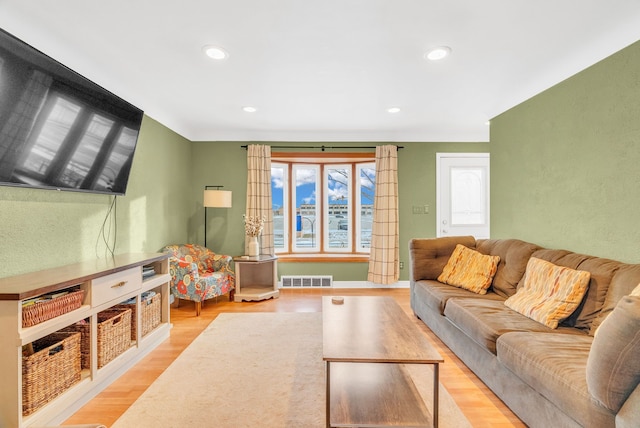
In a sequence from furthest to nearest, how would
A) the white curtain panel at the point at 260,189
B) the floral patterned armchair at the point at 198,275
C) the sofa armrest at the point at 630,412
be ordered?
1. the white curtain panel at the point at 260,189
2. the floral patterned armchair at the point at 198,275
3. the sofa armrest at the point at 630,412

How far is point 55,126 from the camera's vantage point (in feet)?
7.15

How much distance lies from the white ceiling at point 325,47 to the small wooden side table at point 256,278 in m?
1.97

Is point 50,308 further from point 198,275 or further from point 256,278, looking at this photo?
point 256,278

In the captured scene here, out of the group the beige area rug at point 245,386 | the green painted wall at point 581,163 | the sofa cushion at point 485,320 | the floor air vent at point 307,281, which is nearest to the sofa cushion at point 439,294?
the sofa cushion at point 485,320

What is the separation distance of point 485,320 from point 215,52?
2.79 m

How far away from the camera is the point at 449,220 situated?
5.10 m

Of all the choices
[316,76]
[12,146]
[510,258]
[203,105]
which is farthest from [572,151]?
[12,146]

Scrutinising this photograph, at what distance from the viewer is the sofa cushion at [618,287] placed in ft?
6.20

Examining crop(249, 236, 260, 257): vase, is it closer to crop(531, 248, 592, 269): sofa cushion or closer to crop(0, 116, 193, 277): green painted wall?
crop(0, 116, 193, 277): green painted wall

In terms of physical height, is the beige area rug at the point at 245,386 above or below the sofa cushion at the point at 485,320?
below

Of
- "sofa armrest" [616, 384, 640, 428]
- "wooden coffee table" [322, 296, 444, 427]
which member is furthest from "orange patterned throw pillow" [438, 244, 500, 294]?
"sofa armrest" [616, 384, 640, 428]

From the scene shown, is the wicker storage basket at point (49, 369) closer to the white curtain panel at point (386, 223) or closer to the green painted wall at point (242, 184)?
the green painted wall at point (242, 184)

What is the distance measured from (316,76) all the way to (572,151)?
7.39ft

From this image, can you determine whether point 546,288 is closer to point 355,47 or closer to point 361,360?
point 361,360
